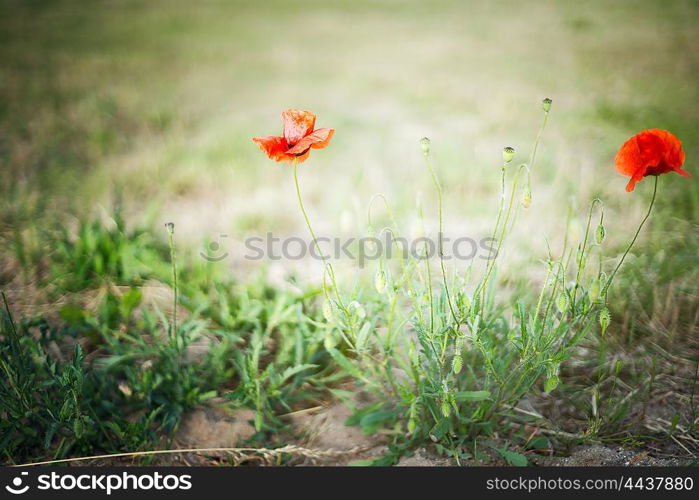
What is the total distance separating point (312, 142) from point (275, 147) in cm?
8

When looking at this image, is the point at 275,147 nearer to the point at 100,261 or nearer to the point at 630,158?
the point at 630,158

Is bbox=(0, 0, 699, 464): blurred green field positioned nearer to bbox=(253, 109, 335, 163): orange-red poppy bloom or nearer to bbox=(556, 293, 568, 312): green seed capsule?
bbox=(556, 293, 568, 312): green seed capsule

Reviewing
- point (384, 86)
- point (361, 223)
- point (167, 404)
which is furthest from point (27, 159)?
point (384, 86)

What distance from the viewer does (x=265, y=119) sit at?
148 inches

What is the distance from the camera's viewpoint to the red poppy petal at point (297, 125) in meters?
1.28

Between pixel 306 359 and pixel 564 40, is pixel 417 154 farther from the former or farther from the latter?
pixel 564 40

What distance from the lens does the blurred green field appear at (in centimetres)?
235

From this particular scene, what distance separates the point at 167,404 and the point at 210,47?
13.9 feet

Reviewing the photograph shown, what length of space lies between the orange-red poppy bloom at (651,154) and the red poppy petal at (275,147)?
0.70 m

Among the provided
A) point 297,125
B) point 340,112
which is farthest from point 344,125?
point 297,125

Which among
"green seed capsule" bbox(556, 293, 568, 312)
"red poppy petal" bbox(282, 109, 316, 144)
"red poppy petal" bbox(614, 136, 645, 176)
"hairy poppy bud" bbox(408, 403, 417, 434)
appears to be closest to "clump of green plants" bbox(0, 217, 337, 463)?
"hairy poppy bud" bbox(408, 403, 417, 434)

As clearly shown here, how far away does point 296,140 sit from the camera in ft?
4.23

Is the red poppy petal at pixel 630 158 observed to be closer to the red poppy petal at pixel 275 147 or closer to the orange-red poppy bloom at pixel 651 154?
the orange-red poppy bloom at pixel 651 154

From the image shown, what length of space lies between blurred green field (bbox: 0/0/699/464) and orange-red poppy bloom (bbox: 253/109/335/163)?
1.28 ft
